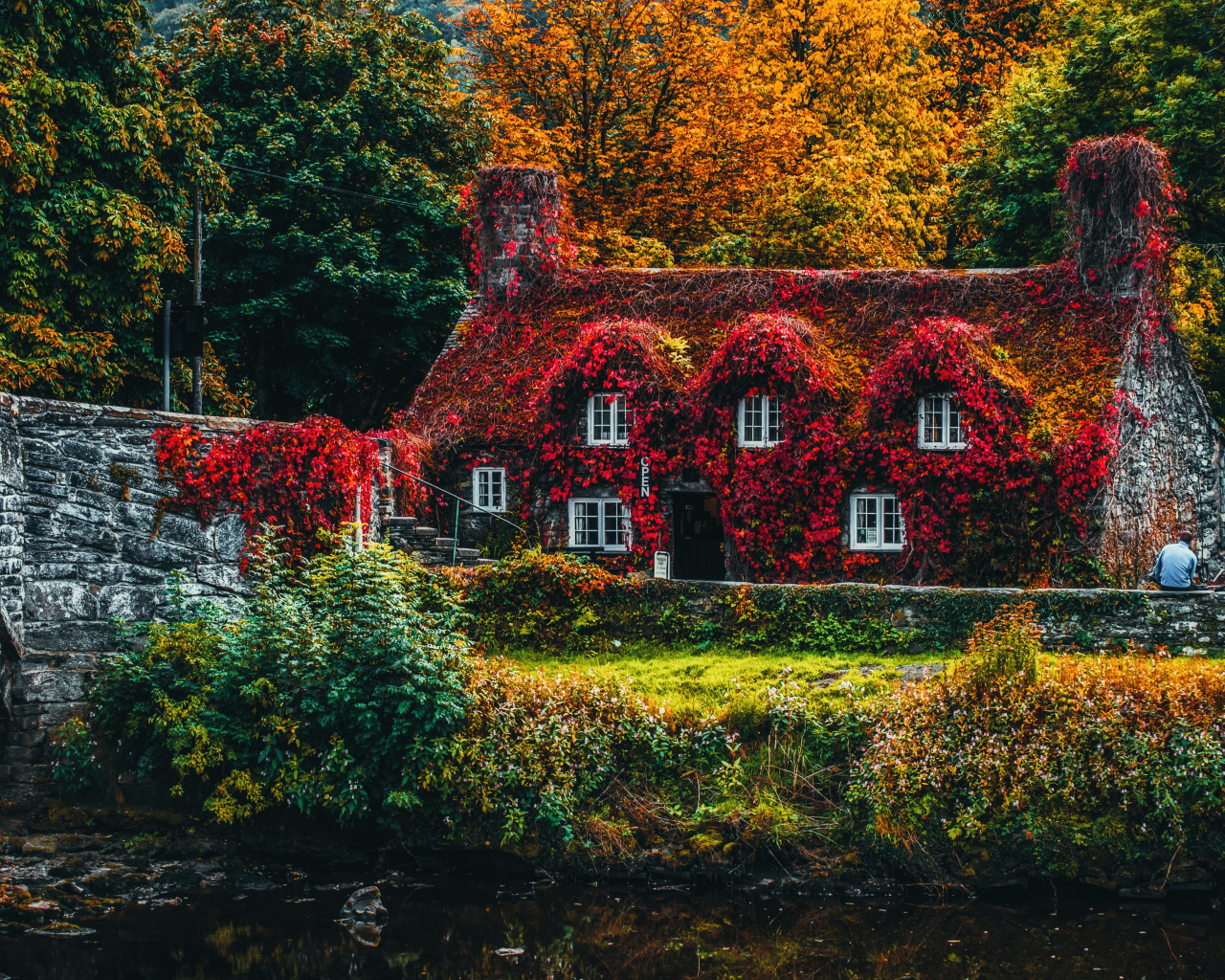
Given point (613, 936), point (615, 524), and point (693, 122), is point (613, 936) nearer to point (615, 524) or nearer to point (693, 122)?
point (615, 524)

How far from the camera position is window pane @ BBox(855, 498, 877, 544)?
→ 24375 mm

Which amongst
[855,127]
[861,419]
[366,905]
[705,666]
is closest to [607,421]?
[861,419]

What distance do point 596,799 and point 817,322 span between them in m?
13.5

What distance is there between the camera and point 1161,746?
1586cm

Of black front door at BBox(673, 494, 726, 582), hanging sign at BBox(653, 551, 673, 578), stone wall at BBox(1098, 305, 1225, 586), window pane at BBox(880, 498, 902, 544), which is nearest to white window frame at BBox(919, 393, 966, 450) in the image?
window pane at BBox(880, 498, 902, 544)

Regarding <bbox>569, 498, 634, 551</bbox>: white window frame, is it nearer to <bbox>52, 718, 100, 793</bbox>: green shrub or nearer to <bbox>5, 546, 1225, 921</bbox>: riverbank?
<bbox>5, 546, 1225, 921</bbox>: riverbank

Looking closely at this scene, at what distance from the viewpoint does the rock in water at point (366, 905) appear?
1521 centimetres

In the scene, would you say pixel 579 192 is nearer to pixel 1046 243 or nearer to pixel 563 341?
pixel 563 341

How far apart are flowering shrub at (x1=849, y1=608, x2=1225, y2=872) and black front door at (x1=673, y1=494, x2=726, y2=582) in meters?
9.65

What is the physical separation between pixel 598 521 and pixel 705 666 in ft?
22.8

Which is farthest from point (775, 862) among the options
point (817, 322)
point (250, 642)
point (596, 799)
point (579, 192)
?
point (579, 192)

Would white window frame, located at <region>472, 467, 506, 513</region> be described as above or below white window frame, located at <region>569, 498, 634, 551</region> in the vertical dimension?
above

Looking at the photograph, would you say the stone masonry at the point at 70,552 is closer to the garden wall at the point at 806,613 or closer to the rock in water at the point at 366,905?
the garden wall at the point at 806,613

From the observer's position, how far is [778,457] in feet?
80.1
